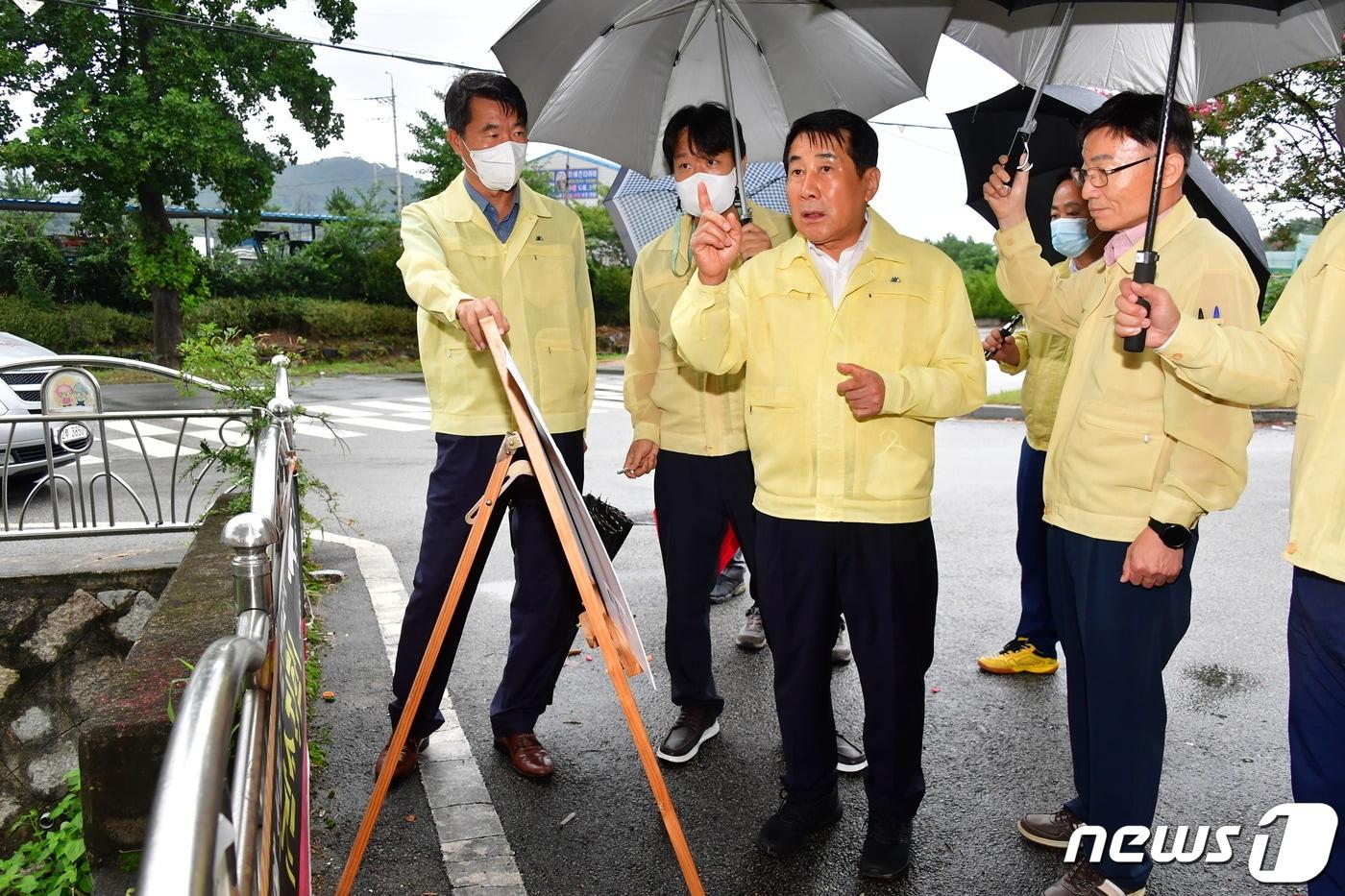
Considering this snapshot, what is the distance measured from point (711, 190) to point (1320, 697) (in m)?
2.19

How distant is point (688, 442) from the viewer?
3639 mm

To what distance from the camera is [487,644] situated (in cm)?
497

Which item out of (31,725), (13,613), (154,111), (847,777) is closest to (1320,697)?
(847,777)

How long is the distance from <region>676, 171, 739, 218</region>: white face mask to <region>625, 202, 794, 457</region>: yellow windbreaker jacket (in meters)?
0.08

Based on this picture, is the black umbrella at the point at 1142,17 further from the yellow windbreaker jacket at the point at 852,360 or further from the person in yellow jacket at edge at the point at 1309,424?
the yellow windbreaker jacket at the point at 852,360

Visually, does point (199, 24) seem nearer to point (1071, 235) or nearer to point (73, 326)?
point (73, 326)

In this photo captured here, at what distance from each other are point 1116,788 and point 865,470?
1.07 meters

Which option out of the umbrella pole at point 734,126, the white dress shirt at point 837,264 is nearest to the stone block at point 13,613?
the umbrella pole at point 734,126

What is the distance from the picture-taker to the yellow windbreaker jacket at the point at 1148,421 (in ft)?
8.23

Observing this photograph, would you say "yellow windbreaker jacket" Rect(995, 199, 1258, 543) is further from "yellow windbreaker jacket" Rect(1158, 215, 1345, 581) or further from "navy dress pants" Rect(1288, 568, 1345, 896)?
"navy dress pants" Rect(1288, 568, 1345, 896)

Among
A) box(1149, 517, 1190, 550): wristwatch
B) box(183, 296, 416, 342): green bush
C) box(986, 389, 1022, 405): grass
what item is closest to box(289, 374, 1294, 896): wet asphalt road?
box(1149, 517, 1190, 550): wristwatch

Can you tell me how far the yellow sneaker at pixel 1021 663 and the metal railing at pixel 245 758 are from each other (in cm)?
318

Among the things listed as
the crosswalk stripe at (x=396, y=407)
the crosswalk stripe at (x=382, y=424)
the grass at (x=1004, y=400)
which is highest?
the grass at (x=1004, y=400)

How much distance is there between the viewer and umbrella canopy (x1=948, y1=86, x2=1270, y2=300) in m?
3.40
